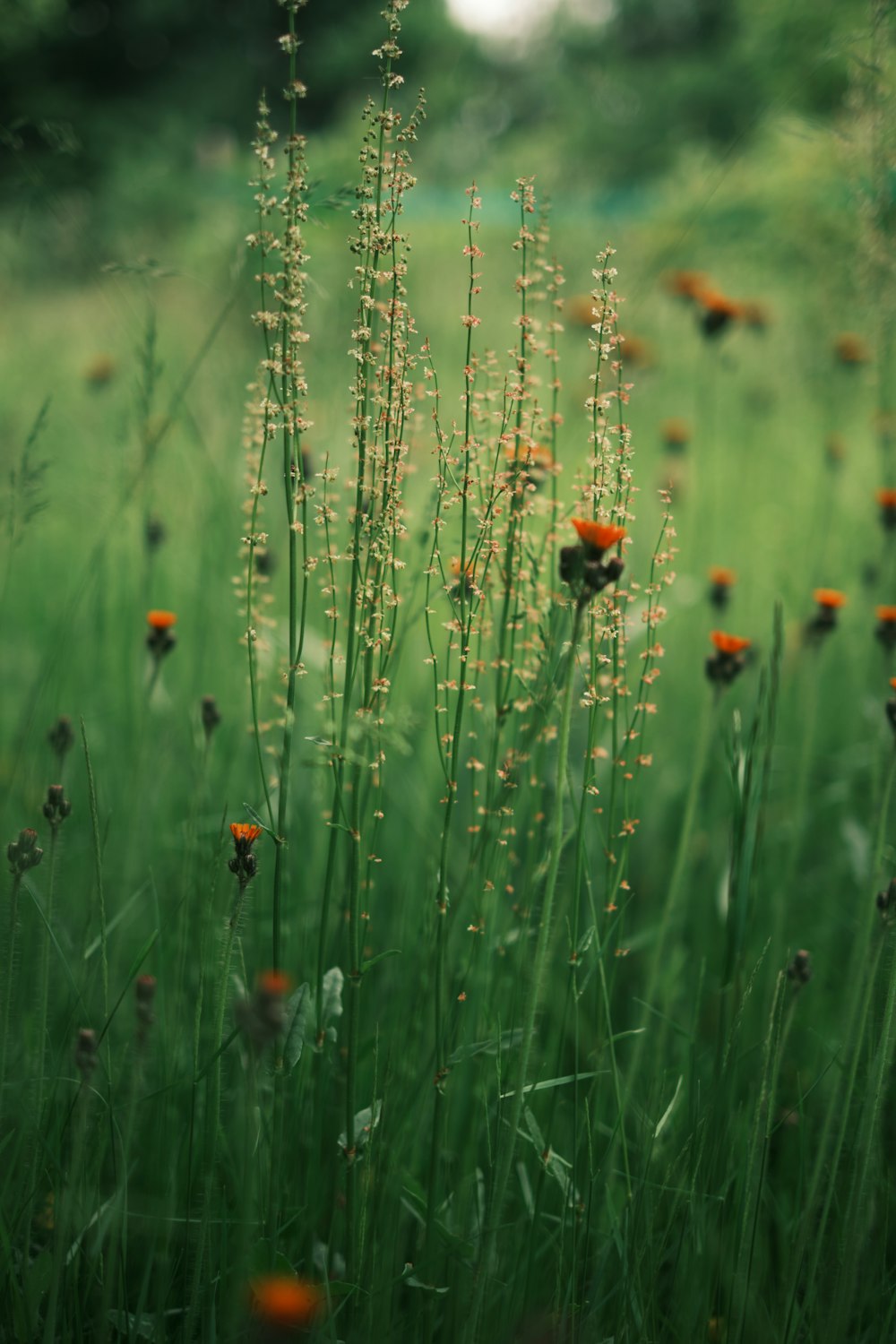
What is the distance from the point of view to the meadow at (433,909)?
99 cm

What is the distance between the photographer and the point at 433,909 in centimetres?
130

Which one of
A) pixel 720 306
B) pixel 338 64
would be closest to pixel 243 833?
pixel 720 306

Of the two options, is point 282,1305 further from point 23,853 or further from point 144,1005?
point 23,853

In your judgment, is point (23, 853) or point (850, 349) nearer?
point (23, 853)

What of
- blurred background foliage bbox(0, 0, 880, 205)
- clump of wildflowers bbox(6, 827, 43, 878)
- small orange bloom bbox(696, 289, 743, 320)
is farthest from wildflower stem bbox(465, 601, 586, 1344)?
blurred background foliage bbox(0, 0, 880, 205)

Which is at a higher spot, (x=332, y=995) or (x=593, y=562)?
(x=593, y=562)

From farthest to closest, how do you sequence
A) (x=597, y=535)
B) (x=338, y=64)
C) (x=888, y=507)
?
1. (x=338, y=64)
2. (x=888, y=507)
3. (x=597, y=535)

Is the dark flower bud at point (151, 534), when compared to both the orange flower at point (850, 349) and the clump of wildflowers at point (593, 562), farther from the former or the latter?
the orange flower at point (850, 349)

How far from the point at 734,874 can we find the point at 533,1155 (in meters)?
0.42

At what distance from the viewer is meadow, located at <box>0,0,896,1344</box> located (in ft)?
3.25

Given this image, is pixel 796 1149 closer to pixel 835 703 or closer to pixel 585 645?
pixel 585 645

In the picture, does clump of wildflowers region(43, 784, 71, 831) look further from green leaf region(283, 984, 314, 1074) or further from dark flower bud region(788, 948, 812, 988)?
dark flower bud region(788, 948, 812, 988)

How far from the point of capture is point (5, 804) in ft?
5.53

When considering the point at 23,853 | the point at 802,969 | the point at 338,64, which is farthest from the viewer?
the point at 338,64
